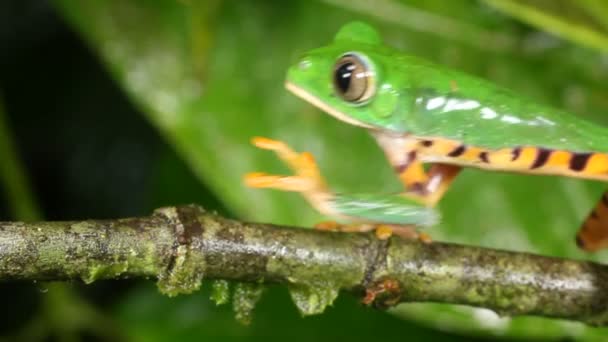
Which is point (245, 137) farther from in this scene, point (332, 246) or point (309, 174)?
point (332, 246)

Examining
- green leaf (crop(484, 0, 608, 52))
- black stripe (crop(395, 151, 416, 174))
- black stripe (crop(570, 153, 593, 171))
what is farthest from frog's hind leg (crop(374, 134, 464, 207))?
green leaf (crop(484, 0, 608, 52))

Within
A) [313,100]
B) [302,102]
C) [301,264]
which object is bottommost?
[301,264]

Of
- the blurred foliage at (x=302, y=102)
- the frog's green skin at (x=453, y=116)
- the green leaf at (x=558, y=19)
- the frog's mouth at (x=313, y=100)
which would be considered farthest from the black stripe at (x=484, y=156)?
the blurred foliage at (x=302, y=102)

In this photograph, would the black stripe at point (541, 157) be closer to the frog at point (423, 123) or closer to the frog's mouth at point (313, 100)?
the frog at point (423, 123)

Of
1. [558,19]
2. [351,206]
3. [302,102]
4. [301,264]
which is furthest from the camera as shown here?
[302,102]

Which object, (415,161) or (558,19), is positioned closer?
(415,161)

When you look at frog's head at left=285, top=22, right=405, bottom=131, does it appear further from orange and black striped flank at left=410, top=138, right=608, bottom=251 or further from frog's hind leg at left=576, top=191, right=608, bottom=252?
frog's hind leg at left=576, top=191, right=608, bottom=252

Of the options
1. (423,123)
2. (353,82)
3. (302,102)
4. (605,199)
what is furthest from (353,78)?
(302,102)

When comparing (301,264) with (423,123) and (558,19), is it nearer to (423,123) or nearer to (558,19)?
(423,123)

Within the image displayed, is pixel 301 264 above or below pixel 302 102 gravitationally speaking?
below
